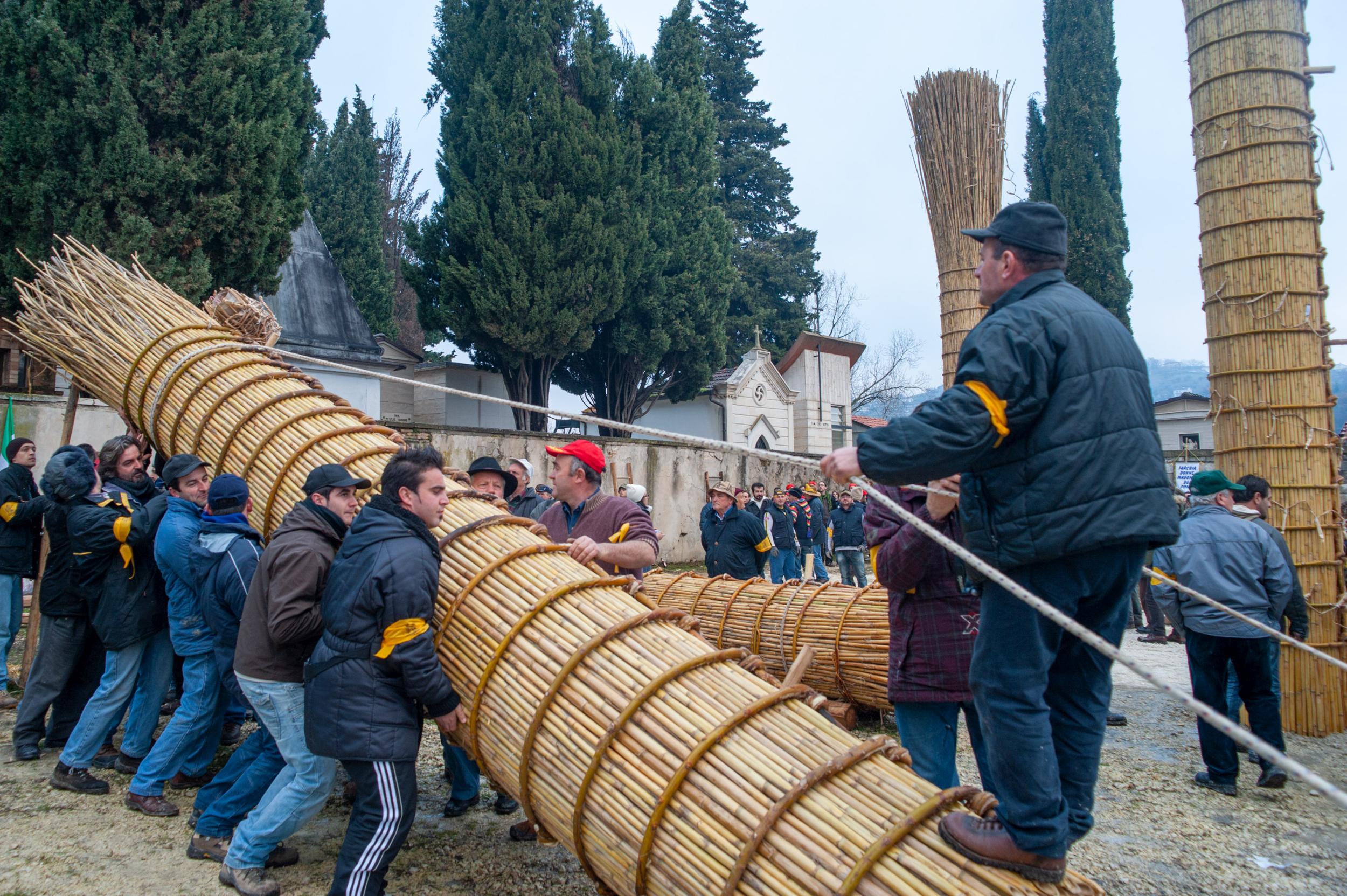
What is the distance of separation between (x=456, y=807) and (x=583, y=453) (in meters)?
1.93

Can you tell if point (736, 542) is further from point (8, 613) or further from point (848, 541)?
point (8, 613)

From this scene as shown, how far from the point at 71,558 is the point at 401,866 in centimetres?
276

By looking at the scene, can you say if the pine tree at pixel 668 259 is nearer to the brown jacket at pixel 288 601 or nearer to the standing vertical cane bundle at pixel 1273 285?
the standing vertical cane bundle at pixel 1273 285

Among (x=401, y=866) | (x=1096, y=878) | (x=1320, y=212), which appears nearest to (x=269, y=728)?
(x=401, y=866)

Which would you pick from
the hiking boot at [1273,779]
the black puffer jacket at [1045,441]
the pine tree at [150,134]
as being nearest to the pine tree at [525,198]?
the pine tree at [150,134]

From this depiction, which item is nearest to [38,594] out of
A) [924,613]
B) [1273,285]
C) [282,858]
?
[282,858]

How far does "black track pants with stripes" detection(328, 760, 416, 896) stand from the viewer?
3031 mm

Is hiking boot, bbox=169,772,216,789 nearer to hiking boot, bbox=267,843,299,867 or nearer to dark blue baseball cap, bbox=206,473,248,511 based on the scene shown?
hiking boot, bbox=267,843,299,867

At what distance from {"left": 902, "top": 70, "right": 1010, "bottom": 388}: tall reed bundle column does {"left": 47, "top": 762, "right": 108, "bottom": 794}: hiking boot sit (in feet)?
20.7

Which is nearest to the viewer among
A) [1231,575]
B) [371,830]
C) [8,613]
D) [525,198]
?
[371,830]

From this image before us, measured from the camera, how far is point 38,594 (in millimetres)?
5332

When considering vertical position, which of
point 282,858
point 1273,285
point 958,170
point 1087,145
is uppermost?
point 1087,145

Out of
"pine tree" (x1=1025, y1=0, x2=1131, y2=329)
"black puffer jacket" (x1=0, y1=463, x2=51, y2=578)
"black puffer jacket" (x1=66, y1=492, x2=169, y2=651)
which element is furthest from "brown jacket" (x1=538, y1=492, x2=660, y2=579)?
"pine tree" (x1=1025, y1=0, x2=1131, y2=329)

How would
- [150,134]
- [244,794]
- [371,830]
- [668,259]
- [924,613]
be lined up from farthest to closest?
[668,259]
[150,134]
[244,794]
[924,613]
[371,830]
